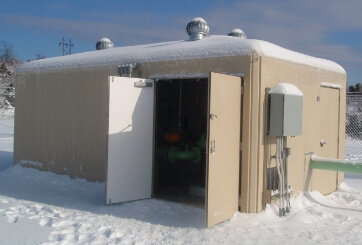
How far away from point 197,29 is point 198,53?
1492 millimetres

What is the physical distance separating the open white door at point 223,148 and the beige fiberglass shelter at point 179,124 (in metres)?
0.02

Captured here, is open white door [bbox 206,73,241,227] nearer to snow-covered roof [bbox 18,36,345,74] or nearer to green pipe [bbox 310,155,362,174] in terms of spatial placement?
snow-covered roof [bbox 18,36,345,74]

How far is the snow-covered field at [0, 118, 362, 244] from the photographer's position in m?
5.34

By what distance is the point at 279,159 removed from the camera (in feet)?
21.8

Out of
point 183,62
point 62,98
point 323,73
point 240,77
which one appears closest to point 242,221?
point 240,77

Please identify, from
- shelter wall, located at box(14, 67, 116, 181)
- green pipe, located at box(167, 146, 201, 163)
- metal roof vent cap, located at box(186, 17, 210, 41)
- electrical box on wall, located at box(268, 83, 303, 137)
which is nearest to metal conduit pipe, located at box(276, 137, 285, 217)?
electrical box on wall, located at box(268, 83, 303, 137)

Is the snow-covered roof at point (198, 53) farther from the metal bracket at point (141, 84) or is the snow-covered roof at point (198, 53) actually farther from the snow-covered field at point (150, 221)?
the snow-covered field at point (150, 221)

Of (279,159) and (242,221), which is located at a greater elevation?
(279,159)

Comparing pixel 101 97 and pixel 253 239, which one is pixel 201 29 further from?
pixel 253 239

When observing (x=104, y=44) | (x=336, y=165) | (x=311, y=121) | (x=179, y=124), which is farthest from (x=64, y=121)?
(x=336, y=165)

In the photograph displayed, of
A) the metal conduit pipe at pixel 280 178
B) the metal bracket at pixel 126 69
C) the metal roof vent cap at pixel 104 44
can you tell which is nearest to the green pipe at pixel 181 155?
the metal bracket at pixel 126 69

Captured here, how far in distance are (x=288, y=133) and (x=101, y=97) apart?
13.2 ft

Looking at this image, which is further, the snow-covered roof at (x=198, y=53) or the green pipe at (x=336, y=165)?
the green pipe at (x=336, y=165)

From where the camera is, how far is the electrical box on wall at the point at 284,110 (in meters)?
6.39
